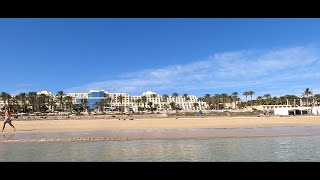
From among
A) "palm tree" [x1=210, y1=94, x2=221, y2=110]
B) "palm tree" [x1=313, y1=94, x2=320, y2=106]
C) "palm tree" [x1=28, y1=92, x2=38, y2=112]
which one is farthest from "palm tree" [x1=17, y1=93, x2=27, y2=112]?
"palm tree" [x1=313, y1=94, x2=320, y2=106]

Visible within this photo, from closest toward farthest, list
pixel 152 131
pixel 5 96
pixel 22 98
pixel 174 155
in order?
pixel 174 155 → pixel 152 131 → pixel 22 98 → pixel 5 96

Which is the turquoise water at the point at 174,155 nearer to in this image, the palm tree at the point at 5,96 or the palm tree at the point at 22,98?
the palm tree at the point at 22,98

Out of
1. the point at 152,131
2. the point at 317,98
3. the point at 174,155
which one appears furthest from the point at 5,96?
the point at 174,155

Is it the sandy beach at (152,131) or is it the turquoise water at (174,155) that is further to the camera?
the sandy beach at (152,131)

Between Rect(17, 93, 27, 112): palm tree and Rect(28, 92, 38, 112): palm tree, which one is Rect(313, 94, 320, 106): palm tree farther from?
Rect(17, 93, 27, 112): palm tree

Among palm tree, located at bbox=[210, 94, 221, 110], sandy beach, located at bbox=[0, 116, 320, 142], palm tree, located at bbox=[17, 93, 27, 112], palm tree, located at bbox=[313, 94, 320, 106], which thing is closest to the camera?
sandy beach, located at bbox=[0, 116, 320, 142]

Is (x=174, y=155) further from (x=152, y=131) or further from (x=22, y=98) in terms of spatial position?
(x=22, y=98)

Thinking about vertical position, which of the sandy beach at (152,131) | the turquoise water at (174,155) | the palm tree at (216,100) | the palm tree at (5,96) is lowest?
the sandy beach at (152,131)

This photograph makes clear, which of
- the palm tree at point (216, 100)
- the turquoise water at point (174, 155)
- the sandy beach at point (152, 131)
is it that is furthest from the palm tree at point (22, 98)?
the turquoise water at point (174, 155)

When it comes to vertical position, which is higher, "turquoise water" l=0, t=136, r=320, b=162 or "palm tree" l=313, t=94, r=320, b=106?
"palm tree" l=313, t=94, r=320, b=106
